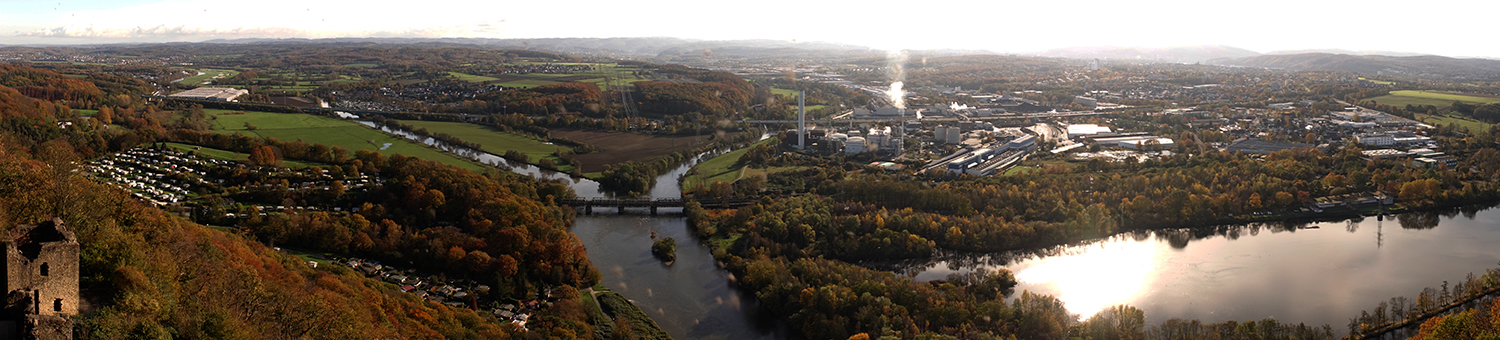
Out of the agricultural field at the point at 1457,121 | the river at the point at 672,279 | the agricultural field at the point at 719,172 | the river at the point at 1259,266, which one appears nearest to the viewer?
the river at the point at 672,279

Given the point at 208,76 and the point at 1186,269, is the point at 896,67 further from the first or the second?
the point at 208,76

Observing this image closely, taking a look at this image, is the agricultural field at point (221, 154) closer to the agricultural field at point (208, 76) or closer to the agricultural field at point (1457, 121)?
the agricultural field at point (208, 76)

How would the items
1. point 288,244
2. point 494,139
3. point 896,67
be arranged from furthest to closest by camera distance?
point 896,67 → point 494,139 → point 288,244

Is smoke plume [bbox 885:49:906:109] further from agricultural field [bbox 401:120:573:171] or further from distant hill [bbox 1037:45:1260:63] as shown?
distant hill [bbox 1037:45:1260:63]

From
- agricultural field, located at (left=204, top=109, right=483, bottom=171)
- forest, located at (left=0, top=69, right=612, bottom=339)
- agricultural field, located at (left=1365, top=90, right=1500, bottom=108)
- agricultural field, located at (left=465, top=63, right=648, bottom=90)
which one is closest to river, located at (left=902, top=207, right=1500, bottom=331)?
forest, located at (left=0, top=69, right=612, bottom=339)

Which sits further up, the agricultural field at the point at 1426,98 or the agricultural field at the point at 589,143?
the agricultural field at the point at 1426,98

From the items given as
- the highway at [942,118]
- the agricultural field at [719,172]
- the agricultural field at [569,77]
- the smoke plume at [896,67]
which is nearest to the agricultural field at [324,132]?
the agricultural field at [719,172]

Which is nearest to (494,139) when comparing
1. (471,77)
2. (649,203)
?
(649,203)

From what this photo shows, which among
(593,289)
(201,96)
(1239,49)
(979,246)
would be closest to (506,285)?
(593,289)
